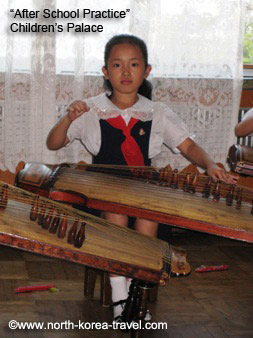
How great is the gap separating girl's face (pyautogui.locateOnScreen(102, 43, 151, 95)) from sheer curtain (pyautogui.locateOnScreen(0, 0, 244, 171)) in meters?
0.65

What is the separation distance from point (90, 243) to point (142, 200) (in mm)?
438

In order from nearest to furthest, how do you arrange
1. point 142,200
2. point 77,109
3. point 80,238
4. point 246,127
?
point 80,238, point 142,200, point 77,109, point 246,127

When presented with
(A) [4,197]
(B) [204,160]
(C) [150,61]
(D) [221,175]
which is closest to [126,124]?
(B) [204,160]

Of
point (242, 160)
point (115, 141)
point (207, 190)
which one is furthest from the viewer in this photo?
point (115, 141)

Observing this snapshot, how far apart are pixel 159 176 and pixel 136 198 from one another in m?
0.26

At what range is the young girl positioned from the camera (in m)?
2.62

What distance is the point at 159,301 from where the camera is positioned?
260 cm

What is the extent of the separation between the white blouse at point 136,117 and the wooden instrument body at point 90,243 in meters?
0.92

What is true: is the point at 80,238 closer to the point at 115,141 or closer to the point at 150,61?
the point at 115,141

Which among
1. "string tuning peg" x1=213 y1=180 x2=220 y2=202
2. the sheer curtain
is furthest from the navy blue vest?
the sheer curtain

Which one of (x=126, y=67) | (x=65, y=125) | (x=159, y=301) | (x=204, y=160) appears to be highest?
(x=126, y=67)

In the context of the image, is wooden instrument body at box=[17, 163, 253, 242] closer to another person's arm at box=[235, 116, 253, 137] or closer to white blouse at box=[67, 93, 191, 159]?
white blouse at box=[67, 93, 191, 159]

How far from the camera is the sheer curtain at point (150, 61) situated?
321 centimetres

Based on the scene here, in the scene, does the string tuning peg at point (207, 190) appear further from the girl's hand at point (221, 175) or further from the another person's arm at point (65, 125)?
the another person's arm at point (65, 125)
